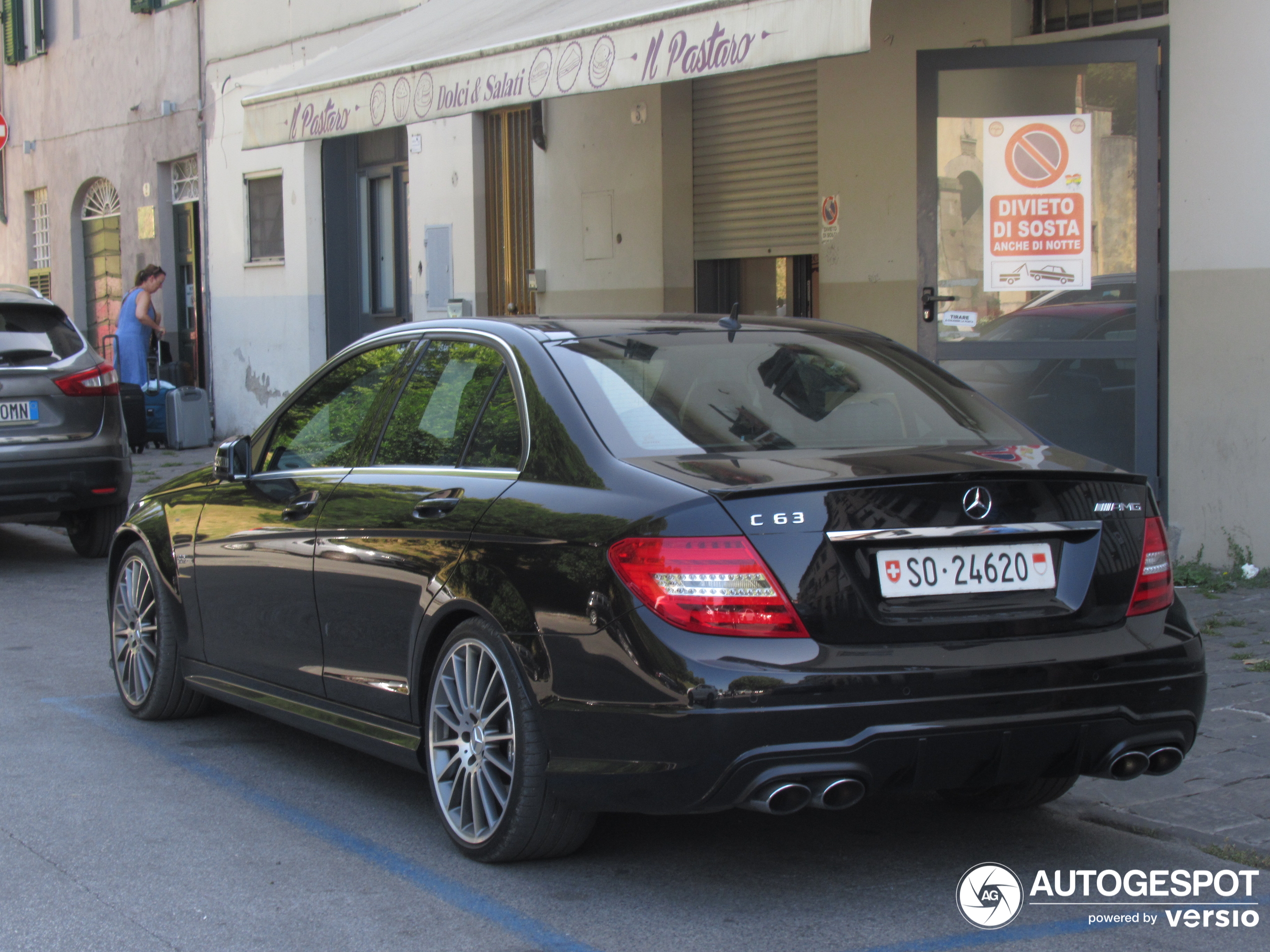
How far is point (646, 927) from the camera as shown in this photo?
12.4 feet

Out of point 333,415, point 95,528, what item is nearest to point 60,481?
point 95,528

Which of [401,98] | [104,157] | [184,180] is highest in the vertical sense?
[104,157]

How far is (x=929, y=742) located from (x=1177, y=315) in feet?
18.8

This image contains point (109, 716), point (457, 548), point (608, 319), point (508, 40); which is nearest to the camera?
point (457, 548)

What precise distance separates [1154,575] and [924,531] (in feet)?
2.53

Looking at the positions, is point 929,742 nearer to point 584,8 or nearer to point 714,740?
point 714,740

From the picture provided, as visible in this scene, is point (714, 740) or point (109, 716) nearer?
point (714, 740)

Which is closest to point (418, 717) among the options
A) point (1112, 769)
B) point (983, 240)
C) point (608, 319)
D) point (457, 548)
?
point (457, 548)

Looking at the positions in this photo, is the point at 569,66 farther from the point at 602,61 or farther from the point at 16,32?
the point at 16,32

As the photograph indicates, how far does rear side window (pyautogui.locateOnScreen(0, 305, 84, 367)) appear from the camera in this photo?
9.78 metres

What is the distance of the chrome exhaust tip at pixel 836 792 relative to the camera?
3.62 metres

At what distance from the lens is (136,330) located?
17.4 metres

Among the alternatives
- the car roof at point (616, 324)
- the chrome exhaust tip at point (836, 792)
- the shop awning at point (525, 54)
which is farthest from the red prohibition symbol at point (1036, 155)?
the chrome exhaust tip at point (836, 792)

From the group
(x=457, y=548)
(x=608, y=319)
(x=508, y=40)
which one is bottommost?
(x=457, y=548)
